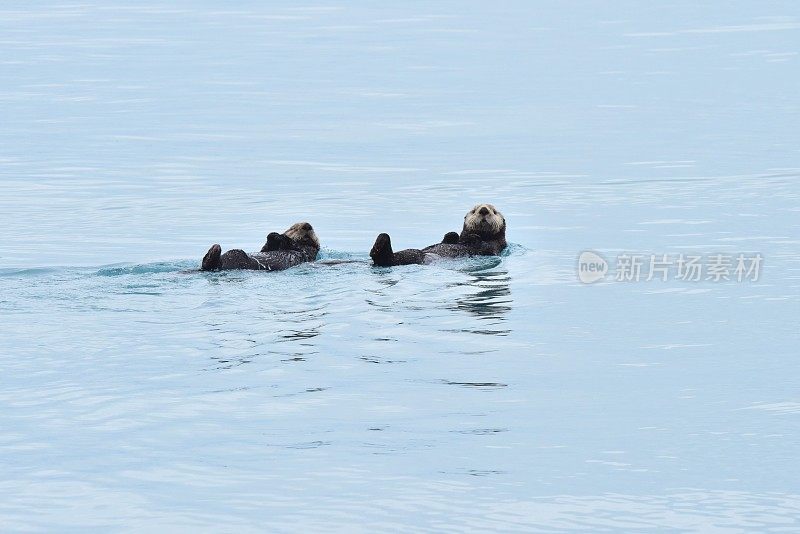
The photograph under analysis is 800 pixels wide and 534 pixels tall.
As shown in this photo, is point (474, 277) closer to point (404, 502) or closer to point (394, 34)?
point (404, 502)

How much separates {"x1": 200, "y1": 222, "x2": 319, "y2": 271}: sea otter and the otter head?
52.2 inches

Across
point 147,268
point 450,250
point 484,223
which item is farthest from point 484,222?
point 147,268

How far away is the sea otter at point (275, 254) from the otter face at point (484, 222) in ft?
4.35

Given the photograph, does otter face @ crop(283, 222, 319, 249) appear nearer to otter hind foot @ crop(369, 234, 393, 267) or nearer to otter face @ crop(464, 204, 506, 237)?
otter hind foot @ crop(369, 234, 393, 267)

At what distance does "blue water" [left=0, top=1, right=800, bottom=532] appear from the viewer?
5.33 m

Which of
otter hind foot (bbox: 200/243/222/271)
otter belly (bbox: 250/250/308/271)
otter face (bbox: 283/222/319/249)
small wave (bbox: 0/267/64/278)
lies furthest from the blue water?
otter face (bbox: 283/222/319/249)

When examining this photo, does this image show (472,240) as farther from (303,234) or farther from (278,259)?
(278,259)

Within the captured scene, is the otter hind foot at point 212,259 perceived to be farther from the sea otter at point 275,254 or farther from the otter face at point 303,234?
the otter face at point 303,234

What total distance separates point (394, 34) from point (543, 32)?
3866 millimetres

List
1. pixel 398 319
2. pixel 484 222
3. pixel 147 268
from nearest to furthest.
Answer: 1. pixel 398 319
2. pixel 147 268
3. pixel 484 222

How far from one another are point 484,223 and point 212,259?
2642mm

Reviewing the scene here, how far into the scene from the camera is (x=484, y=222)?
10.9 meters

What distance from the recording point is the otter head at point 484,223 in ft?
35.6

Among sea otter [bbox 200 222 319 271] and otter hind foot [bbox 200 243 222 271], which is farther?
sea otter [bbox 200 222 319 271]
